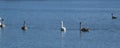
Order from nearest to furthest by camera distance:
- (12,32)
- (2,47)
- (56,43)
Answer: (2,47) → (56,43) → (12,32)

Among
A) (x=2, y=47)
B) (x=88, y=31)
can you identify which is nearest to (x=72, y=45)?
(x=2, y=47)

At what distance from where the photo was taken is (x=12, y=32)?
340 feet

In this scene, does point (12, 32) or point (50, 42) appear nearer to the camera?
point (50, 42)

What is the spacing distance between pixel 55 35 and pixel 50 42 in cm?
1006

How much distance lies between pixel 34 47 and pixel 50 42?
7165mm

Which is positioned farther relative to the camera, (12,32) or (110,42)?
(12,32)

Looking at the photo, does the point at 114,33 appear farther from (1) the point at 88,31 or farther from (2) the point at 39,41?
(2) the point at 39,41

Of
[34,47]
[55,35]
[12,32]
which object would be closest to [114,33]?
[55,35]

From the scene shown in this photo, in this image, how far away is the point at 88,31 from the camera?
103m

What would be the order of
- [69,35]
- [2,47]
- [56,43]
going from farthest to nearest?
1. [69,35]
2. [56,43]
3. [2,47]

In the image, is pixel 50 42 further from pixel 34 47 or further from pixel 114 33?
pixel 114 33

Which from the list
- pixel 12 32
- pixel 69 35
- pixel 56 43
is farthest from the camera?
pixel 12 32

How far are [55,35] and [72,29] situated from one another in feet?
41.6

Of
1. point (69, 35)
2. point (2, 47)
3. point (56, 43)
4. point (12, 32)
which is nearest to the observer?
point (2, 47)
